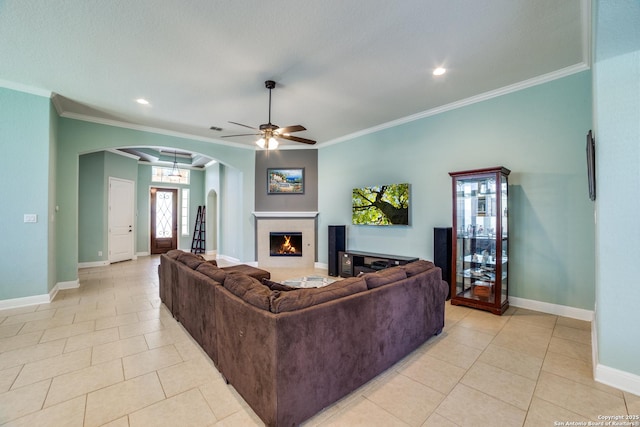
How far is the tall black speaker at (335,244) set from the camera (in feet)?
18.5

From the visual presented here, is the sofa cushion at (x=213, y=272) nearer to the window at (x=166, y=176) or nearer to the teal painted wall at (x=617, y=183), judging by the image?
the teal painted wall at (x=617, y=183)

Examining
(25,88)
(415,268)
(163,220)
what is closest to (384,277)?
(415,268)

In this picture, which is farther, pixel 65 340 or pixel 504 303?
pixel 504 303

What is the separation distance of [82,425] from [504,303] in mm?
4430

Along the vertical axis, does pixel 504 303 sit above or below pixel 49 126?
below

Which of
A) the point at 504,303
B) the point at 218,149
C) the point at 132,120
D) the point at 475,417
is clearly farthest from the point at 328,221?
the point at 475,417

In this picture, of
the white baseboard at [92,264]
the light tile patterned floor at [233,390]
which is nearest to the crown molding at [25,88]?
the light tile patterned floor at [233,390]

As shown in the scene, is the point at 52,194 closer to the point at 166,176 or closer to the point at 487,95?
the point at 166,176

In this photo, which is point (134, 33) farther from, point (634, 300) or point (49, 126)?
point (634, 300)

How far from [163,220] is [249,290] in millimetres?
8448

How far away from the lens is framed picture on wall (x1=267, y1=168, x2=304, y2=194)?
21.9 ft

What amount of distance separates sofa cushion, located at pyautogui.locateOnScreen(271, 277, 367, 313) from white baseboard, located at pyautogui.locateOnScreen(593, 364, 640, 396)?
1943 millimetres

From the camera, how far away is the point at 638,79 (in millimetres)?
1904

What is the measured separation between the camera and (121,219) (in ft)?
24.4
